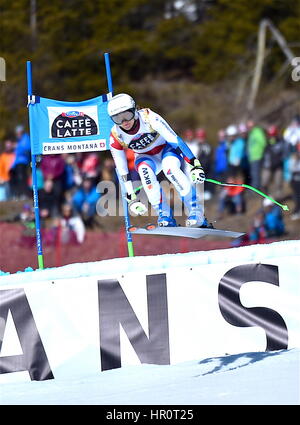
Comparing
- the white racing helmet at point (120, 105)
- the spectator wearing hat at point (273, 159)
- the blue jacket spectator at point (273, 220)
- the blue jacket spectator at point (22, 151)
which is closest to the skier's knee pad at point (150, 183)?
the white racing helmet at point (120, 105)

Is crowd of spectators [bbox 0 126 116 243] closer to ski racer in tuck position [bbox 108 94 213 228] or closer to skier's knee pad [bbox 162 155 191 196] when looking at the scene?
ski racer in tuck position [bbox 108 94 213 228]

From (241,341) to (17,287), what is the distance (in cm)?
227

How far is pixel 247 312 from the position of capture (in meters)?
8.14

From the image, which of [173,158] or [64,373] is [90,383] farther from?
[173,158]

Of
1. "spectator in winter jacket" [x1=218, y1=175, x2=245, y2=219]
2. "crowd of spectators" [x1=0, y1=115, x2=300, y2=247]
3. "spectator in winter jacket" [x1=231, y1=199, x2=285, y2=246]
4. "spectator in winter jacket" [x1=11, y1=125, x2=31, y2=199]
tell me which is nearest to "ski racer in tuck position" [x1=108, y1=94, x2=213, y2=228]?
"crowd of spectators" [x1=0, y1=115, x2=300, y2=247]

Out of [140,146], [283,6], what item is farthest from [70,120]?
[283,6]

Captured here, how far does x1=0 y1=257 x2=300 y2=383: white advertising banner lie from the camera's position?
812 cm

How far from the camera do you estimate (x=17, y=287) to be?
8242mm

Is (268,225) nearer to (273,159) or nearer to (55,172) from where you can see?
(273,159)

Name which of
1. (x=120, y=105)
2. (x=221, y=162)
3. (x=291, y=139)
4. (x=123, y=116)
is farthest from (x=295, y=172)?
(x=120, y=105)

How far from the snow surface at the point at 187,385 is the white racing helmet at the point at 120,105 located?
2.79 m

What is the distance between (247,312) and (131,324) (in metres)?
1.15

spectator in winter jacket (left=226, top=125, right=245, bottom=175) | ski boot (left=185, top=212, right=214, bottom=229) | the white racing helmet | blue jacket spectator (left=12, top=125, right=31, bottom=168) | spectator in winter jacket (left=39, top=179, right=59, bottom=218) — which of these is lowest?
ski boot (left=185, top=212, right=214, bottom=229)

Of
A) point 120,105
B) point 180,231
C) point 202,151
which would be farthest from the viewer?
point 202,151
